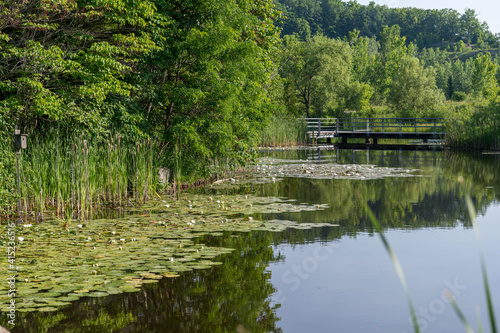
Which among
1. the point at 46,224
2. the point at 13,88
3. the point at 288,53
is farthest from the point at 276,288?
the point at 288,53

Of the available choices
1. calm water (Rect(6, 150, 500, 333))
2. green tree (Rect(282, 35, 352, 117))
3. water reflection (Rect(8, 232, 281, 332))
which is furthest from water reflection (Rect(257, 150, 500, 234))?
green tree (Rect(282, 35, 352, 117))

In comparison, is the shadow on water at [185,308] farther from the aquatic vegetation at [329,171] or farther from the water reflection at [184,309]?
the aquatic vegetation at [329,171]

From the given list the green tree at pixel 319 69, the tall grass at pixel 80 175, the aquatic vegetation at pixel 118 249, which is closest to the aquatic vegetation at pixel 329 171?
the aquatic vegetation at pixel 118 249

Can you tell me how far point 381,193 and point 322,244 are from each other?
6.19 meters

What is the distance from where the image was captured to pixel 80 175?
1020 centimetres

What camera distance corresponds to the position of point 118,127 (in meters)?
12.1

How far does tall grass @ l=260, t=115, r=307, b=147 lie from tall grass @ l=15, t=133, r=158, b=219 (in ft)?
62.7

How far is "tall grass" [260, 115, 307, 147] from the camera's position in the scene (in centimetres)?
3288

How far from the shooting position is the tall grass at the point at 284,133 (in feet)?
108

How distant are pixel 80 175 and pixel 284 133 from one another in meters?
24.7

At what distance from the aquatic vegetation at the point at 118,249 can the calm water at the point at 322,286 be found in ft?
0.94

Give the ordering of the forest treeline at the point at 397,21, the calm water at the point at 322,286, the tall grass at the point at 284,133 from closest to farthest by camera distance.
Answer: the calm water at the point at 322,286, the tall grass at the point at 284,133, the forest treeline at the point at 397,21

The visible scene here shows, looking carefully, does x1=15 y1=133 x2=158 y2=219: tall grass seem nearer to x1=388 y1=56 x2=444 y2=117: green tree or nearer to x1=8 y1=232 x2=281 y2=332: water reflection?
x1=8 y1=232 x2=281 y2=332: water reflection

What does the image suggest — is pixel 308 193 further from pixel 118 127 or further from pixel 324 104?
pixel 324 104
